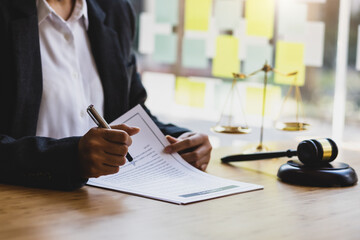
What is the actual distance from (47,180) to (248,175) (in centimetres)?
49

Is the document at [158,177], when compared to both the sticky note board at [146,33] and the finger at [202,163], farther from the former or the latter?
the sticky note board at [146,33]

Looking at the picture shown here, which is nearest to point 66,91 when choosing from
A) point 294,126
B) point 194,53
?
point 294,126

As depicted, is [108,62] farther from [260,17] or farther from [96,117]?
[260,17]

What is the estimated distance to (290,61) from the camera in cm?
329

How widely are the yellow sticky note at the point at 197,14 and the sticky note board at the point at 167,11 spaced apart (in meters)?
0.12

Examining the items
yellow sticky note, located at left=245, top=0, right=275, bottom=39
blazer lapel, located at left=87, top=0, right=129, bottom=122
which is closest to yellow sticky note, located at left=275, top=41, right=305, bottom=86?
yellow sticky note, located at left=245, top=0, right=275, bottom=39

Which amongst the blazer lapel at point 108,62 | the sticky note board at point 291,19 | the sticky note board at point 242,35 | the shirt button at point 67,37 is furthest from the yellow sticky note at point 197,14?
the shirt button at point 67,37

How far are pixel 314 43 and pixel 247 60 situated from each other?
19.8 inches

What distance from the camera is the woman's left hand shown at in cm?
131

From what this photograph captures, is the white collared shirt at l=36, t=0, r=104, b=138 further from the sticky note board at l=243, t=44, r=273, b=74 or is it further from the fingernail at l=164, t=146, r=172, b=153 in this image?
the sticky note board at l=243, t=44, r=273, b=74

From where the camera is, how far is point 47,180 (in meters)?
1.07

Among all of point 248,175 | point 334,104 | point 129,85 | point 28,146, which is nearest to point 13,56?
point 28,146

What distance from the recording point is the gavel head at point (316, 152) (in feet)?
3.96

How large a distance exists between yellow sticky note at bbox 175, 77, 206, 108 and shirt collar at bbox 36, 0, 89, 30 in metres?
2.19
